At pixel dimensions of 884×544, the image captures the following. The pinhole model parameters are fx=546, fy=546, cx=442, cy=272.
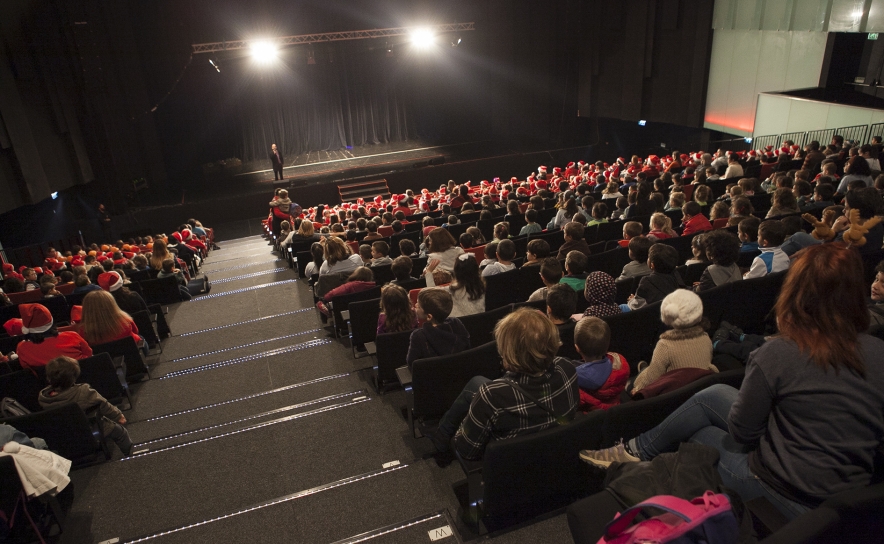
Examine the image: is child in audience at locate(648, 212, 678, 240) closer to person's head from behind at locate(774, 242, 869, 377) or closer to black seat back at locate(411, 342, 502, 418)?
black seat back at locate(411, 342, 502, 418)

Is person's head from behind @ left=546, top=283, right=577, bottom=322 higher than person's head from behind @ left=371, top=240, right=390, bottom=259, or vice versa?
person's head from behind @ left=546, top=283, right=577, bottom=322

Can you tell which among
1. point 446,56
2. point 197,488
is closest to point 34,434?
point 197,488

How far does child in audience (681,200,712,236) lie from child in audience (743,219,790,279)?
136cm

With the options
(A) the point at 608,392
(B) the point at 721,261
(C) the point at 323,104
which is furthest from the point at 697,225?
(C) the point at 323,104

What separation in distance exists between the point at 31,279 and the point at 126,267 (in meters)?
1.30

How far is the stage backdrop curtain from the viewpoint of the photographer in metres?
19.8

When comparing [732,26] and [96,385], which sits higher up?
[732,26]

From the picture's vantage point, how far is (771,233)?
405cm

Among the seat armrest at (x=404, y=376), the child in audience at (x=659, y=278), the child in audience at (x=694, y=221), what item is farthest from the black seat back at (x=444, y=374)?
the child in audience at (x=694, y=221)

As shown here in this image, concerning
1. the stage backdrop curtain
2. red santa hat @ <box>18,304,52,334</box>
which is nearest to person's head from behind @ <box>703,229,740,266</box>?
red santa hat @ <box>18,304,52,334</box>

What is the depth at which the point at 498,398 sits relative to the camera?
237 cm

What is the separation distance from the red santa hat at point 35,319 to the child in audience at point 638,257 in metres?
4.58

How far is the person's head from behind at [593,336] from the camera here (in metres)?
2.70

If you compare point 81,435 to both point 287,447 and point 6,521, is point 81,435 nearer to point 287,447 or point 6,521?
point 6,521
